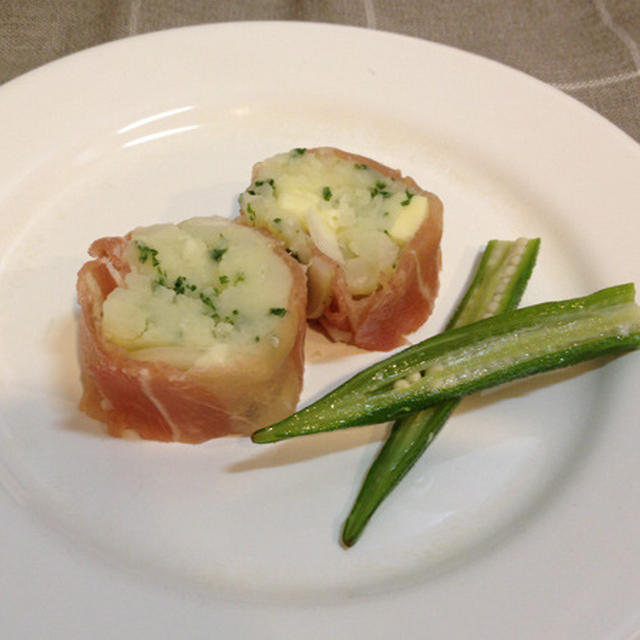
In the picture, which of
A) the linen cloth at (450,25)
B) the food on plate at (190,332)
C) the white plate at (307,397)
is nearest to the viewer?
the white plate at (307,397)

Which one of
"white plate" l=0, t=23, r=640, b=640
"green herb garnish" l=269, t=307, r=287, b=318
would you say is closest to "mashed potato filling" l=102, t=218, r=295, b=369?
"green herb garnish" l=269, t=307, r=287, b=318

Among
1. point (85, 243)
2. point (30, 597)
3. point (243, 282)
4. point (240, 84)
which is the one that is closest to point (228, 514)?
point (30, 597)

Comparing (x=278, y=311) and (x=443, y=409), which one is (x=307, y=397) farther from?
(x=443, y=409)

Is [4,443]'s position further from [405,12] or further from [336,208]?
[405,12]

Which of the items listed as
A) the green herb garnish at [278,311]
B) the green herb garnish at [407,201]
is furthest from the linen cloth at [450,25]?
the green herb garnish at [278,311]

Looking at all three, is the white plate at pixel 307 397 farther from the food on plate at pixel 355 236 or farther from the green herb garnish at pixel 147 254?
the green herb garnish at pixel 147 254

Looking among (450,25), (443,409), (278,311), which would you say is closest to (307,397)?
(278,311)
